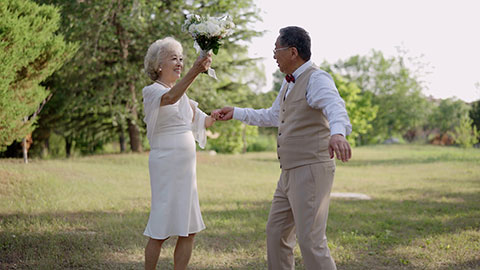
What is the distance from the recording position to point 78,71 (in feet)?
54.1

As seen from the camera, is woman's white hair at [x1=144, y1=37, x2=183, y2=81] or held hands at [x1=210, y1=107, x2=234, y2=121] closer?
woman's white hair at [x1=144, y1=37, x2=183, y2=81]

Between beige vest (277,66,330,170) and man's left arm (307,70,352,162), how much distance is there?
0.08 meters

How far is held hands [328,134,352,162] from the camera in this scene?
9.13ft

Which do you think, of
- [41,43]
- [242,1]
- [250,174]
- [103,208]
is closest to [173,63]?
[103,208]

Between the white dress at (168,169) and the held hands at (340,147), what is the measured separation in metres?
1.37

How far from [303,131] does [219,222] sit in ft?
13.6

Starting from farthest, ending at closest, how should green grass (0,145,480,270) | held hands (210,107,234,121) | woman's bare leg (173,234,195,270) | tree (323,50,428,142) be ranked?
tree (323,50,428,142) < green grass (0,145,480,270) < held hands (210,107,234,121) < woman's bare leg (173,234,195,270)

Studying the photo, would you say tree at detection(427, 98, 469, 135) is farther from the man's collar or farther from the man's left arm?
the man's left arm

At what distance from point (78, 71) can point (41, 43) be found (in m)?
7.88

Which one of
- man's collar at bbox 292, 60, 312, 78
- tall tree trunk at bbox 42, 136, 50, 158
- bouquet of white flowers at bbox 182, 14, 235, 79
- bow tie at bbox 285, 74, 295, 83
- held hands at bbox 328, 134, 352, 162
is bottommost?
tall tree trunk at bbox 42, 136, 50, 158

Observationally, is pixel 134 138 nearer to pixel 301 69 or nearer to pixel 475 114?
pixel 301 69

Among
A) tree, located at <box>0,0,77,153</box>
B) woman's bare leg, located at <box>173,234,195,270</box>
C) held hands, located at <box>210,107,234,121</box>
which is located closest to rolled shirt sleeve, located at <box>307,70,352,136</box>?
held hands, located at <box>210,107,234,121</box>

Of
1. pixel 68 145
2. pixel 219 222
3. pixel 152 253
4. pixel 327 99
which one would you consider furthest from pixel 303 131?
pixel 68 145

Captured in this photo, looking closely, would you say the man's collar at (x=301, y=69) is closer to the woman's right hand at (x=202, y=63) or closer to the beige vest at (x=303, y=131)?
the beige vest at (x=303, y=131)
